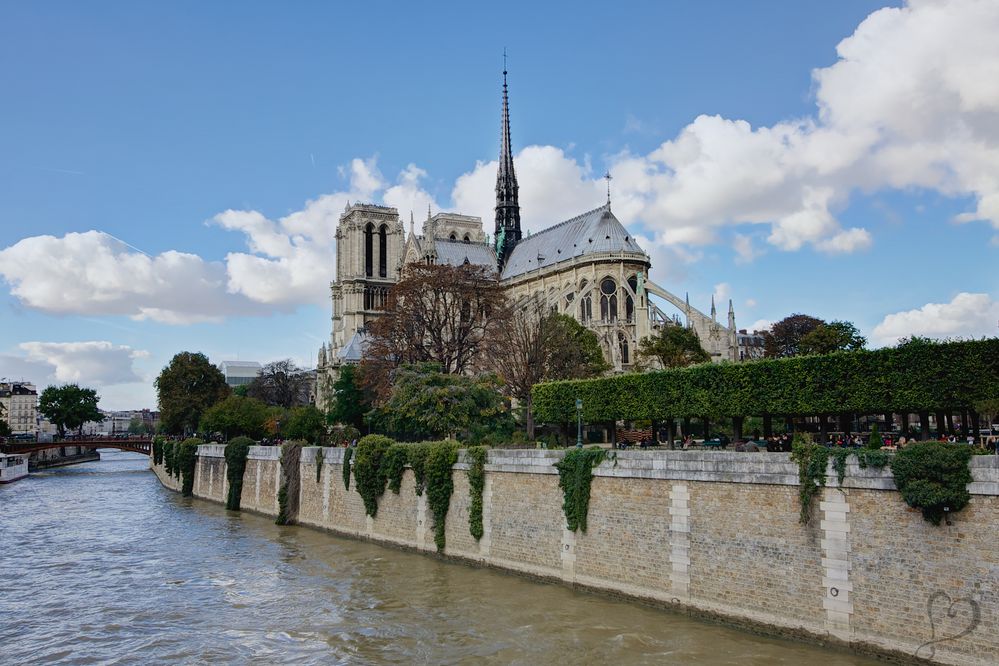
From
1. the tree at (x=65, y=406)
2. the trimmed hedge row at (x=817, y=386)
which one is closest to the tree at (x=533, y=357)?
the trimmed hedge row at (x=817, y=386)

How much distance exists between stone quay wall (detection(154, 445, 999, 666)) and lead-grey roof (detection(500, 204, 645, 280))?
45.2 m

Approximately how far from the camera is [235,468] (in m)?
40.1

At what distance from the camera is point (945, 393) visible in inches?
744

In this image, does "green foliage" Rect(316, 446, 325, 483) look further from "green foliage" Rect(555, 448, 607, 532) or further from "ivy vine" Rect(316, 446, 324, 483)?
"green foliage" Rect(555, 448, 607, 532)

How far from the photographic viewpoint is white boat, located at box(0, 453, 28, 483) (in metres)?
58.1

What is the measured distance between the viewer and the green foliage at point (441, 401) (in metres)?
32.8

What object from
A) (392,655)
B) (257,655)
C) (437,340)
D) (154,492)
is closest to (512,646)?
(392,655)

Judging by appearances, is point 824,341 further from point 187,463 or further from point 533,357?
point 187,463

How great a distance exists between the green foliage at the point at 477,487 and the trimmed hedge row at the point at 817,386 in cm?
571

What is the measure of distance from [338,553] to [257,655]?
34.0ft

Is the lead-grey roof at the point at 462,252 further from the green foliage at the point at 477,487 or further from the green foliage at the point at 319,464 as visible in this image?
the green foliage at the point at 477,487

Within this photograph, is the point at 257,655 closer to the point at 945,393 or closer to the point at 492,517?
the point at 492,517

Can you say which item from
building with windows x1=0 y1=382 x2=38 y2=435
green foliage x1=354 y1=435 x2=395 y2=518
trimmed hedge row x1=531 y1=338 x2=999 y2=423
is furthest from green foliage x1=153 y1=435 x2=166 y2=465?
building with windows x1=0 y1=382 x2=38 y2=435

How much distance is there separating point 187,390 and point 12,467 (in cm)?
1644
